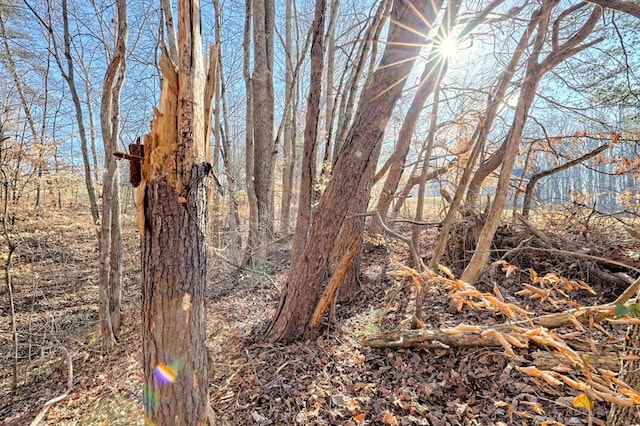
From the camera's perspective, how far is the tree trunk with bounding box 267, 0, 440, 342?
270cm

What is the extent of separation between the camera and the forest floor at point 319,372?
2045mm

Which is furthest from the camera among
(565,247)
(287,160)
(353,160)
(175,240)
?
(287,160)

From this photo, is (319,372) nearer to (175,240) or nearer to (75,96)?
(175,240)

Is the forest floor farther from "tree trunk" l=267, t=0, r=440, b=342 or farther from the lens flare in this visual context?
the lens flare

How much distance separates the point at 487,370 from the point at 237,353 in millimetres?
2373

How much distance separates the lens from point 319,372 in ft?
8.63

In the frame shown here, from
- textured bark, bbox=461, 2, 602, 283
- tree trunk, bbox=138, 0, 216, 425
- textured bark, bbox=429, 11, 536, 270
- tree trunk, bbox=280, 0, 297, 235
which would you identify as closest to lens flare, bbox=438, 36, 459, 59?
textured bark, bbox=429, 11, 536, 270

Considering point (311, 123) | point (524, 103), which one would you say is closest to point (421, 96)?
point (524, 103)

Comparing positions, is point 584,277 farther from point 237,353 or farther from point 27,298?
point 27,298

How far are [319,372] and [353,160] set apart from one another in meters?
1.94

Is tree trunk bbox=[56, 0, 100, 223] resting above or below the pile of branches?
above

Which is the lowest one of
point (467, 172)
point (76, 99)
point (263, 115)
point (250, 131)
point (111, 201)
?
point (111, 201)

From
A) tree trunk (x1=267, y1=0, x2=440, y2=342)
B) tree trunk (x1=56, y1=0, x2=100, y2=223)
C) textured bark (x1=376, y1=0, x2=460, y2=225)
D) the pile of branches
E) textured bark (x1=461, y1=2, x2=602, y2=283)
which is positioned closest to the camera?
tree trunk (x1=267, y1=0, x2=440, y2=342)

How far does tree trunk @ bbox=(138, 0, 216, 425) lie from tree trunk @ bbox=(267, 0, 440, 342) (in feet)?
4.08
